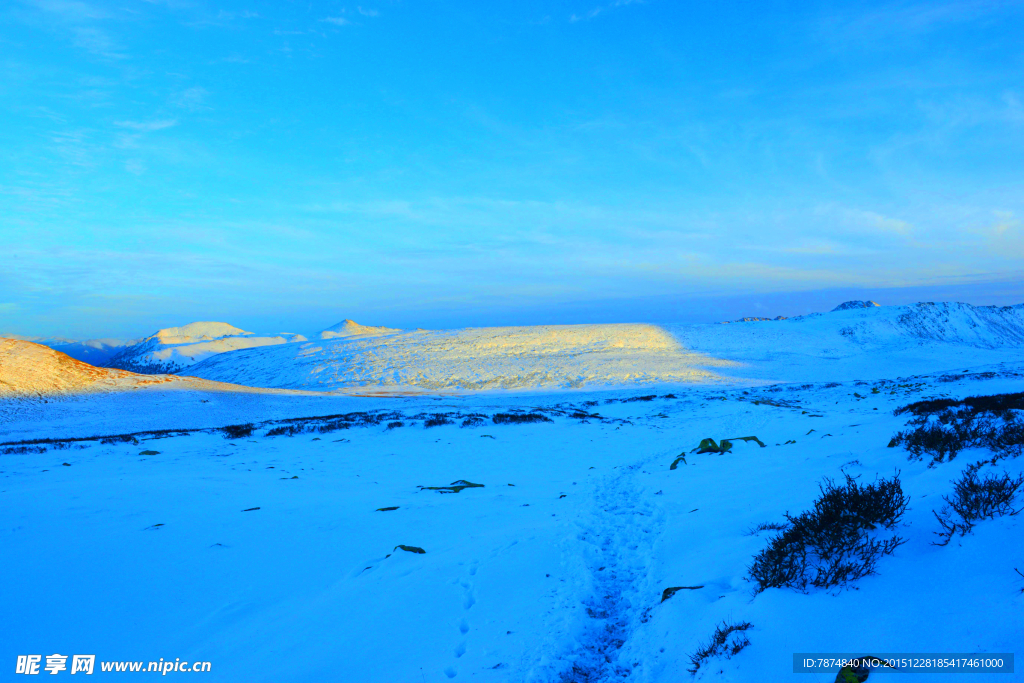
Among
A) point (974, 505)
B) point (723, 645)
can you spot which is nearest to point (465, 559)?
point (723, 645)

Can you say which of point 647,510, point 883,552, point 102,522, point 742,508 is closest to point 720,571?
point 883,552

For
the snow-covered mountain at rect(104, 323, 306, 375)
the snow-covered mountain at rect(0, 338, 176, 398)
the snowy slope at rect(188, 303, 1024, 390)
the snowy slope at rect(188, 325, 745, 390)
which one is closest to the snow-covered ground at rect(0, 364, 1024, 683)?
the snow-covered mountain at rect(0, 338, 176, 398)

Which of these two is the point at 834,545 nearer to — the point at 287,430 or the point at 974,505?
the point at 974,505

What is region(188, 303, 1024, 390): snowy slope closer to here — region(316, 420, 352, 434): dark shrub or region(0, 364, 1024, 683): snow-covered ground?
region(316, 420, 352, 434): dark shrub

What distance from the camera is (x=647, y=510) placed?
26.4 feet

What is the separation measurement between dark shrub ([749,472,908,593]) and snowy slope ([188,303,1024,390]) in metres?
33.7

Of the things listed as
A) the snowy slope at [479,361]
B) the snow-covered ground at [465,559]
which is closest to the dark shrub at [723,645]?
the snow-covered ground at [465,559]

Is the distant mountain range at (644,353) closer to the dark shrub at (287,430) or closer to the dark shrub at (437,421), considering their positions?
the dark shrub at (437,421)

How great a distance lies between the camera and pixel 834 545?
413cm

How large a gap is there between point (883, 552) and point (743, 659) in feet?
5.25

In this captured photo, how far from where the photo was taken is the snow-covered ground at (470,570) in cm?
354

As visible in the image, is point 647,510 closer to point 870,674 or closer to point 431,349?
point 870,674

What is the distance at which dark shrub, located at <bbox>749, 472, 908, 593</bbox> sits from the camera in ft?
12.8

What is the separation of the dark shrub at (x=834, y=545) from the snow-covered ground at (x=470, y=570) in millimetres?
129
